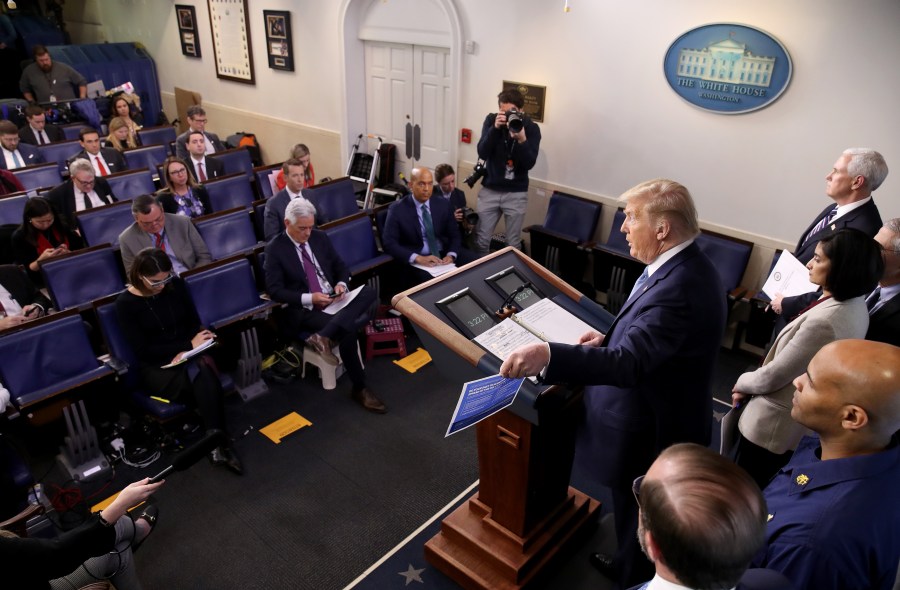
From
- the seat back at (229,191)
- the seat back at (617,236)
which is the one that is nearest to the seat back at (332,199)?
the seat back at (229,191)

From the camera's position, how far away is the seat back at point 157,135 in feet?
25.5

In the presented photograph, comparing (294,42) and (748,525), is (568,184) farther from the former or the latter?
(748,525)

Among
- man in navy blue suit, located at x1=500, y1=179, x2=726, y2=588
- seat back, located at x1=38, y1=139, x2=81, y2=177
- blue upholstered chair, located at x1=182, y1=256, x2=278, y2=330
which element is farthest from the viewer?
seat back, located at x1=38, y1=139, x2=81, y2=177

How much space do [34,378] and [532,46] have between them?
4913 mm

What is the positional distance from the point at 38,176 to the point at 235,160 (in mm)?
1965

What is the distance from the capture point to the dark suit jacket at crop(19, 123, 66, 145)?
7102mm

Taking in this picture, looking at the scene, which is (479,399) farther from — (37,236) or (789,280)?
(37,236)

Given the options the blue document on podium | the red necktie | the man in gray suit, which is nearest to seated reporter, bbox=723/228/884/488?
the blue document on podium

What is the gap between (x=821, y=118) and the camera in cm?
436

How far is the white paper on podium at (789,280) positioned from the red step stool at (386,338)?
2.62 m

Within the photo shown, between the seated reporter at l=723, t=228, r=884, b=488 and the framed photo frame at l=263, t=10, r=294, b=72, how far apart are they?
757cm

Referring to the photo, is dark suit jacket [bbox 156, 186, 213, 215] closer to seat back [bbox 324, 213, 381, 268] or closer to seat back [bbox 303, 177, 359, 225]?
seat back [bbox 303, 177, 359, 225]

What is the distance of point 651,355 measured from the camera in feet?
6.23

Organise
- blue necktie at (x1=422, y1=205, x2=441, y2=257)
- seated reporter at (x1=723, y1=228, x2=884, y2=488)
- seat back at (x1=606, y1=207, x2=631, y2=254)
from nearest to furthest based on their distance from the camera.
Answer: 1. seated reporter at (x1=723, y1=228, x2=884, y2=488)
2. blue necktie at (x1=422, y1=205, x2=441, y2=257)
3. seat back at (x1=606, y1=207, x2=631, y2=254)
